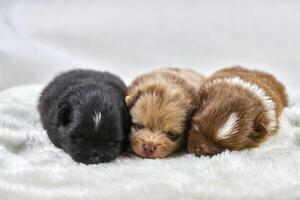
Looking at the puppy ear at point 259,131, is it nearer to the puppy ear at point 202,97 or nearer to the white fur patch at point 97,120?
the puppy ear at point 202,97

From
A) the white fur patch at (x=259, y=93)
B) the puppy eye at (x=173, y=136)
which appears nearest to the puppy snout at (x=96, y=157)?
the puppy eye at (x=173, y=136)

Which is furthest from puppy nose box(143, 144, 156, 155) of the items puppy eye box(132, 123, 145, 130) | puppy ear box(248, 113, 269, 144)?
puppy ear box(248, 113, 269, 144)

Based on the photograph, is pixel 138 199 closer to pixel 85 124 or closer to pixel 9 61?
pixel 85 124

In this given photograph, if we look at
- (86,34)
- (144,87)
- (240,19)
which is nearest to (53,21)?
(86,34)

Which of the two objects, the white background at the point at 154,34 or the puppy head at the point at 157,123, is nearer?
the puppy head at the point at 157,123

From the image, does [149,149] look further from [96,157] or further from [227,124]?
[227,124]

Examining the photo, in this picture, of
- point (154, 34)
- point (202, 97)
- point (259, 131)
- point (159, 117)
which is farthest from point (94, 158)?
point (154, 34)
